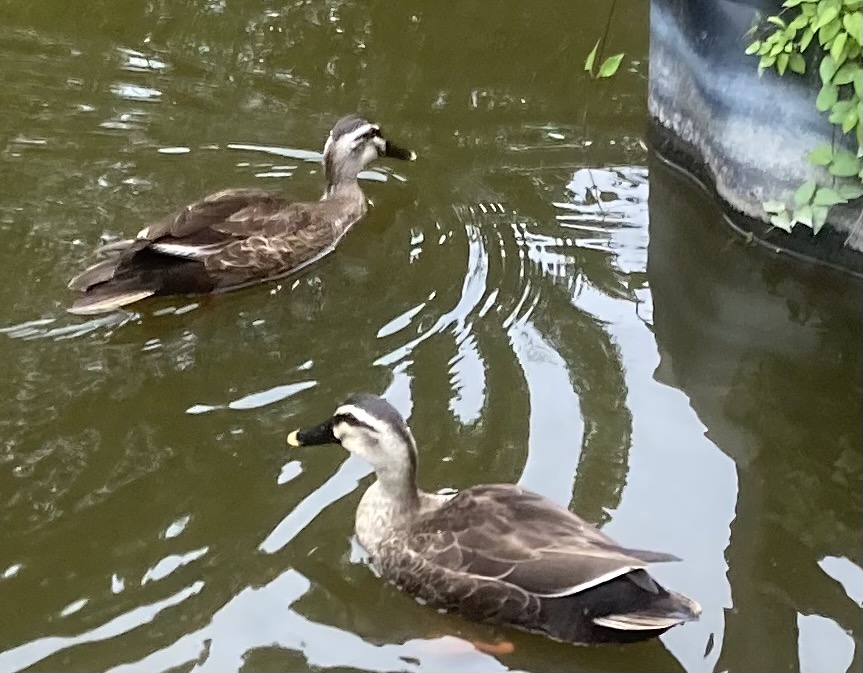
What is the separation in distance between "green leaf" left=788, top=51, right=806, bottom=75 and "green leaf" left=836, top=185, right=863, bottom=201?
480mm

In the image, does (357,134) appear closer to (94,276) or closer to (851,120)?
(94,276)

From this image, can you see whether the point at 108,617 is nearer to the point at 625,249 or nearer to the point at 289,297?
the point at 289,297

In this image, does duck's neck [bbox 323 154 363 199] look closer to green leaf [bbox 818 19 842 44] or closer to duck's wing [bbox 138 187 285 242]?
duck's wing [bbox 138 187 285 242]

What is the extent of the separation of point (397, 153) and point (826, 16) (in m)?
1.95

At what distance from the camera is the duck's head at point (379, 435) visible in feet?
10.5

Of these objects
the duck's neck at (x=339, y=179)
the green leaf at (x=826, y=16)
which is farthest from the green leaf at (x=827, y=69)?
the duck's neck at (x=339, y=179)

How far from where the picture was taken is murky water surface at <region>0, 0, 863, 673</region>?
3.11m

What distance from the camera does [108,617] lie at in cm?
306

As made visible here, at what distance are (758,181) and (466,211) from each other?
1.25 m

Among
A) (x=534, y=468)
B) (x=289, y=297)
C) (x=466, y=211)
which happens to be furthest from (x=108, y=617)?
(x=466, y=211)

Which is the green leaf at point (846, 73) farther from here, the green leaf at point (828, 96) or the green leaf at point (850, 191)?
the green leaf at point (850, 191)

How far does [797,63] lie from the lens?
4.25m

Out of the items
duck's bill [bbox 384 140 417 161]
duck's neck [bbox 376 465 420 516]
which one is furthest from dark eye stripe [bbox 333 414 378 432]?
duck's bill [bbox 384 140 417 161]

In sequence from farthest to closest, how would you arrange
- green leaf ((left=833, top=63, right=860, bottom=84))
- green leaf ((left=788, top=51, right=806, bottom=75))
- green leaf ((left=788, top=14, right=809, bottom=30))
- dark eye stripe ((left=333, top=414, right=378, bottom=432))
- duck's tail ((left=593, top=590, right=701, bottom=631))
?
green leaf ((left=788, top=51, right=806, bottom=75)) < green leaf ((left=788, top=14, right=809, bottom=30)) < green leaf ((left=833, top=63, right=860, bottom=84)) < dark eye stripe ((left=333, top=414, right=378, bottom=432)) < duck's tail ((left=593, top=590, right=701, bottom=631))
